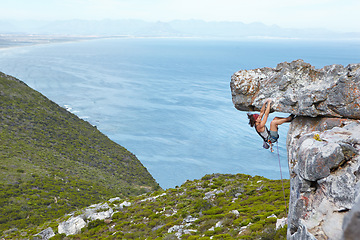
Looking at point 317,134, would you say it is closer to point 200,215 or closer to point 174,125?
point 200,215

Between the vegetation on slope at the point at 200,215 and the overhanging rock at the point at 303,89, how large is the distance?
6.02m

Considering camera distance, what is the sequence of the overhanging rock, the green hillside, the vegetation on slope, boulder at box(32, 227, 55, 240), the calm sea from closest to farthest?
the overhanging rock < the vegetation on slope < boulder at box(32, 227, 55, 240) < the green hillside < the calm sea

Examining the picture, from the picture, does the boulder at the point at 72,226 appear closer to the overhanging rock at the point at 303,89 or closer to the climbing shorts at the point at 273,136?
the overhanging rock at the point at 303,89

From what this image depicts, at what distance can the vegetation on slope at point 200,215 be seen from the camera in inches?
712

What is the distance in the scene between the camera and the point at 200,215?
23812 millimetres

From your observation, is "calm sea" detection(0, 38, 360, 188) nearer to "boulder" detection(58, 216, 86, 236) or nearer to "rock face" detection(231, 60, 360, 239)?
"boulder" detection(58, 216, 86, 236)

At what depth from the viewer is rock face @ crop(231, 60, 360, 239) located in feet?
28.2

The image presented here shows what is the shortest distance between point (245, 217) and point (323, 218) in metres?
11.8

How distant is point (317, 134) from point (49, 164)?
56.4m

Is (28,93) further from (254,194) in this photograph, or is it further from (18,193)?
(254,194)

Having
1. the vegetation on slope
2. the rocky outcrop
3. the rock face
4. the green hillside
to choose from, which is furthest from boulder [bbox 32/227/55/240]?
the rock face

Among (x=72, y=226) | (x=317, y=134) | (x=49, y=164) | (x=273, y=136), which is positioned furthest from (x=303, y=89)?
(x=49, y=164)

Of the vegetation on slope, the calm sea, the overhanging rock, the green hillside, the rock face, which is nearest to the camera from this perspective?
the rock face

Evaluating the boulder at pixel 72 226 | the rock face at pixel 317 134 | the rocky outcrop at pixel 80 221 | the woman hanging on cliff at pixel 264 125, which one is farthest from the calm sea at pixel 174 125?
the woman hanging on cliff at pixel 264 125
